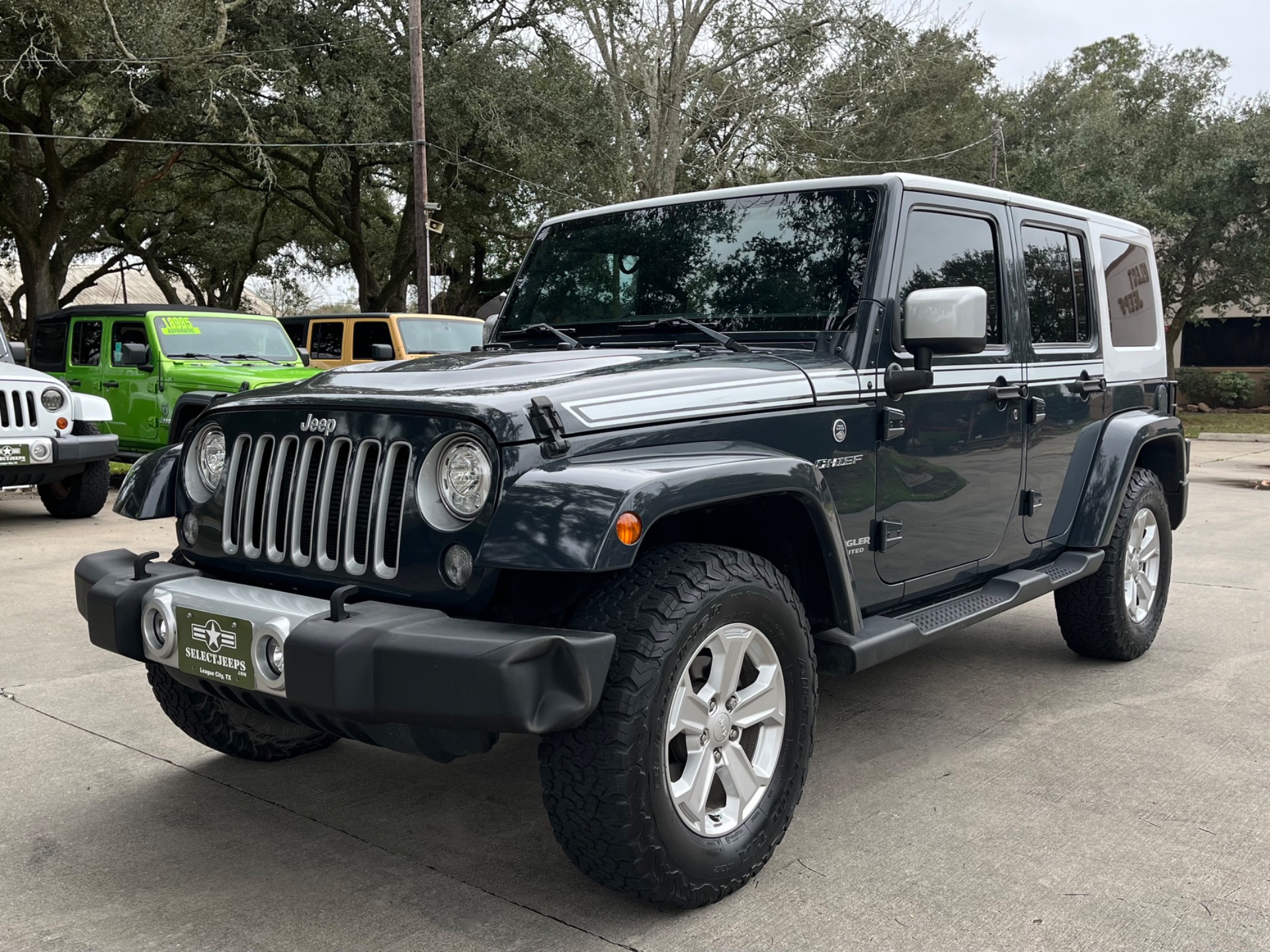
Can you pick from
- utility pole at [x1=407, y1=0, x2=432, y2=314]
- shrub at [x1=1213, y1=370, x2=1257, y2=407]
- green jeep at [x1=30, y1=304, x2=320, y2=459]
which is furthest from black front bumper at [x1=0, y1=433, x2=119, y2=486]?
shrub at [x1=1213, y1=370, x2=1257, y2=407]

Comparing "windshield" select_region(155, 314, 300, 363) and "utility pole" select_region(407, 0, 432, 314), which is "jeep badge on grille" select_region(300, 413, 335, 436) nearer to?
"windshield" select_region(155, 314, 300, 363)

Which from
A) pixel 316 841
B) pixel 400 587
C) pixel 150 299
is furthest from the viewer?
pixel 150 299

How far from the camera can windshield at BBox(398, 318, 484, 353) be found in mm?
13469

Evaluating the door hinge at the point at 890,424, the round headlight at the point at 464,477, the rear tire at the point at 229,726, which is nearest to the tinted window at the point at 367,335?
the rear tire at the point at 229,726

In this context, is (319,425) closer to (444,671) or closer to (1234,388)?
(444,671)

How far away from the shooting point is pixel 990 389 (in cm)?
411

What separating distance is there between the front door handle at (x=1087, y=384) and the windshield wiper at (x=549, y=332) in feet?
6.74

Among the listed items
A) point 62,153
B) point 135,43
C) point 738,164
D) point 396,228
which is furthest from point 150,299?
point 135,43

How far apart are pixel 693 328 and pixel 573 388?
964mm

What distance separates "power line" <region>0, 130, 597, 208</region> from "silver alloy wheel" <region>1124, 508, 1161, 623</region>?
12.8 m

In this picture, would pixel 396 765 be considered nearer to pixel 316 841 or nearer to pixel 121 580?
pixel 316 841

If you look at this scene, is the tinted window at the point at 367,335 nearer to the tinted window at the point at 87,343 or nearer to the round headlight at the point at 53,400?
the tinted window at the point at 87,343

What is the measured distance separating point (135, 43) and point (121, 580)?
16.0 m

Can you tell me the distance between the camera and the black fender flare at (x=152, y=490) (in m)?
3.42
